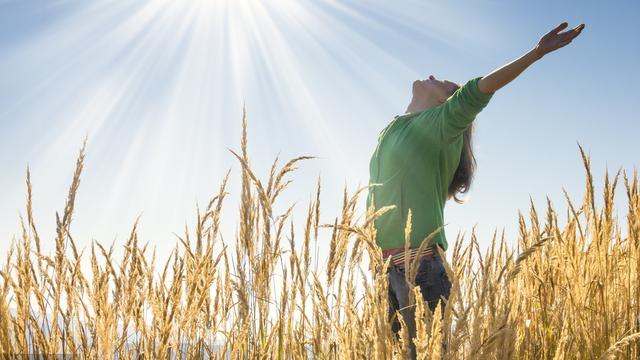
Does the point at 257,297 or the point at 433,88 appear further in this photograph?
the point at 433,88

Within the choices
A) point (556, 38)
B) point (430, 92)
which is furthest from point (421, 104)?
point (556, 38)

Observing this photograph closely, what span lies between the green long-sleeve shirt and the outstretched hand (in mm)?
399

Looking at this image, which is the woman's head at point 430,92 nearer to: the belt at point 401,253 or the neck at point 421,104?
the neck at point 421,104

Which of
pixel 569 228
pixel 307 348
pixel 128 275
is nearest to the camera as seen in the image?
pixel 307 348

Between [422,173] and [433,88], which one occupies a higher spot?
[433,88]

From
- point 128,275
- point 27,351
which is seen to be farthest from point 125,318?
point 27,351

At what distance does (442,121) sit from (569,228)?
2.27ft

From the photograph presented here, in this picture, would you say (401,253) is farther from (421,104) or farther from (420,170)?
(421,104)

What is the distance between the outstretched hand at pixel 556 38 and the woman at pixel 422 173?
0.23 feet

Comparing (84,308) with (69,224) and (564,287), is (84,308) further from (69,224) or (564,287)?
(564,287)

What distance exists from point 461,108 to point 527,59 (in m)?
0.35

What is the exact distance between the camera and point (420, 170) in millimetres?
2256

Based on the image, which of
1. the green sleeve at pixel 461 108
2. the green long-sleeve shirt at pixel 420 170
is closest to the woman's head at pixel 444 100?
Result: the green long-sleeve shirt at pixel 420 170

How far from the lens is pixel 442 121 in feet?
7.19
